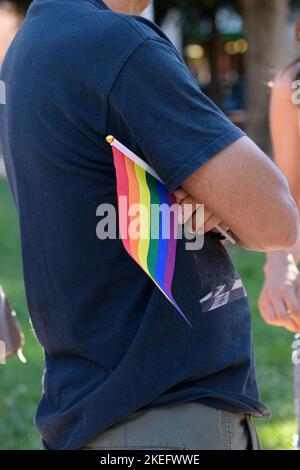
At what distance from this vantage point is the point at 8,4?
20.1 m

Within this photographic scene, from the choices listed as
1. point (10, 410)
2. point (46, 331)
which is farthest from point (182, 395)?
point (10, 410)

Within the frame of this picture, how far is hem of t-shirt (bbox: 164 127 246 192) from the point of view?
176cm

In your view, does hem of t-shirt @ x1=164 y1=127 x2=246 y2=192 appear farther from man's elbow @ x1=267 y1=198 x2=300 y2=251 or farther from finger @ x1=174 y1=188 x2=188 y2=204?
man's elbow @ x1=267 y1=198 x2=300 y2=251

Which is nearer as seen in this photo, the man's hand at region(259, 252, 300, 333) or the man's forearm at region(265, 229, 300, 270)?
the man's hand at region(259, 252, 300, 333)

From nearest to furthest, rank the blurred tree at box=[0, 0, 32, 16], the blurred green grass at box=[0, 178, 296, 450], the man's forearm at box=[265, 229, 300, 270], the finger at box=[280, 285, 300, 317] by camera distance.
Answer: the finger at box=[280, 285, 300, 317]
the man's forearm at box=[265, 229, 300, 270]
the blurred green grass at box=[0, 178, 296, 450]
the blurred tree at box=[0, 0, 32, 16]

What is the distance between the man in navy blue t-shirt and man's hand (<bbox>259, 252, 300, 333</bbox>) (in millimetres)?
626

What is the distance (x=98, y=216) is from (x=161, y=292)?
7.9 inches

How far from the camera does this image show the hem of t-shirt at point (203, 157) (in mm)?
1756

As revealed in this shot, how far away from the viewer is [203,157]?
5.76 feet

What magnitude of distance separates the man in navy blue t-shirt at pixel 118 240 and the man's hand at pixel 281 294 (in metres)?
0.63

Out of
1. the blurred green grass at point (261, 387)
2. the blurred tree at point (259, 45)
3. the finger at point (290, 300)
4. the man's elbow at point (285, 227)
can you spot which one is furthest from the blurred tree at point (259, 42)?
the man's elbow at point (285, 227)

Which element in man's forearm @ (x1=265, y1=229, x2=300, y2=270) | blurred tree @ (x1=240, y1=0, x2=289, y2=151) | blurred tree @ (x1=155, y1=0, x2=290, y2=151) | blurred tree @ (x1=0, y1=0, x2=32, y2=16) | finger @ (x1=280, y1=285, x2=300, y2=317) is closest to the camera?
finger @ (x1=280, y1=285, x2=300, y2=317)

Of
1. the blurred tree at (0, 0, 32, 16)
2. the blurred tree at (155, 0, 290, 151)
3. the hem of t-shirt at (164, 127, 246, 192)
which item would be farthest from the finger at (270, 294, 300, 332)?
the blurred tree at (0, 0, 32, 16)

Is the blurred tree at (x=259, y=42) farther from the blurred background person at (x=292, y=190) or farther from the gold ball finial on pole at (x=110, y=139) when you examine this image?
the gold ball finial on pole at (x=110, y=139)
